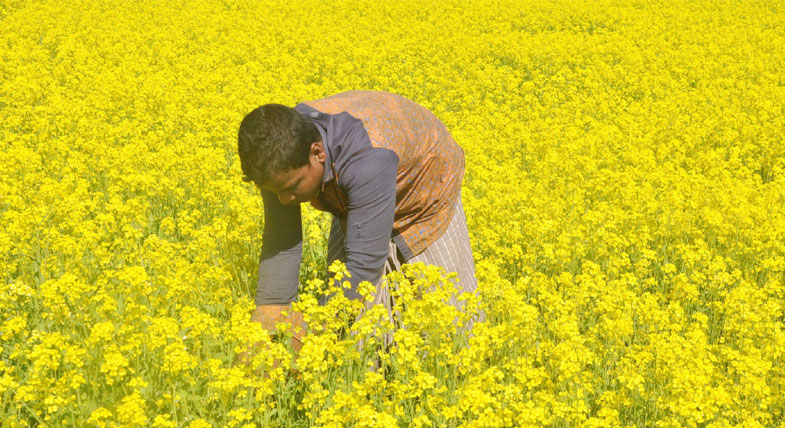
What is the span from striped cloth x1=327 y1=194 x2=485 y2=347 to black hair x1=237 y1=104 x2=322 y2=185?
1.14 meters

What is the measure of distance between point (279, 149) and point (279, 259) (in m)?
0.94

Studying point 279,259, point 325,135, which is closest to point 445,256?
point 279,259

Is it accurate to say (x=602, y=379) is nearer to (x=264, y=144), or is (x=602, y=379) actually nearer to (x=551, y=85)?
(x=264, y=144)

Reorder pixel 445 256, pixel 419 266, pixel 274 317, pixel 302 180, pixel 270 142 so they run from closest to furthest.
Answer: pixel 270 142, pixel 302 180, pixel 419 266, pixel 274 317, pixel 445 256

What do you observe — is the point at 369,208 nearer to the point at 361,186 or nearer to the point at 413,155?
the point at 361,186

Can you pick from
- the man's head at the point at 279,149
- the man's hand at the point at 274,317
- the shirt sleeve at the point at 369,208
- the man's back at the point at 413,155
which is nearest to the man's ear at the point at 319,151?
the man's head at the point at 279,149

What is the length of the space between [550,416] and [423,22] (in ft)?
46.5

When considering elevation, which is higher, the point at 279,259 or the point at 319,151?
the point at 319,151

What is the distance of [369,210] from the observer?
305 cm

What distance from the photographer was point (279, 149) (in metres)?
2.81

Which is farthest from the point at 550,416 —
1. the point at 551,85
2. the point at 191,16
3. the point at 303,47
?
the point at 191,16

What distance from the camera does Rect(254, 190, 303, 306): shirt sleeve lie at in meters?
3.57

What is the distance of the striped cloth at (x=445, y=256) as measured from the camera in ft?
12.8

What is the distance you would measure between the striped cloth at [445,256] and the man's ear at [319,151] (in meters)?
0.93
